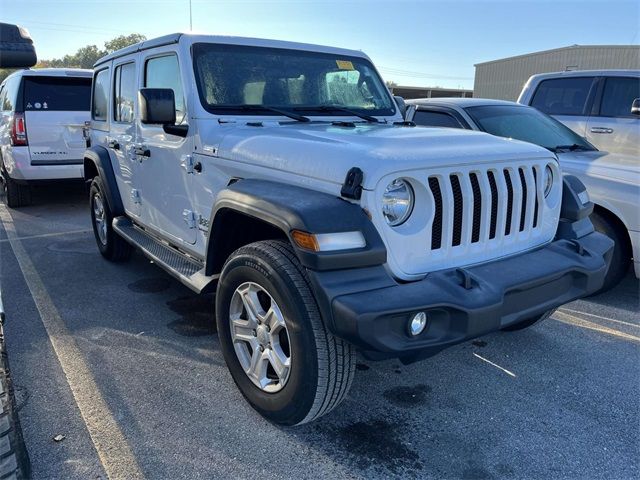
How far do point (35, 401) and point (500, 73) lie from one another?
3422 cm

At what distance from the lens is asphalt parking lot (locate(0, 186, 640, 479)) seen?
246 centimetres

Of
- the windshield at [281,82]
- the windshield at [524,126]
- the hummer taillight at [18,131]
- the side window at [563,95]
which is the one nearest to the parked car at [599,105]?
the side window at [563,95]

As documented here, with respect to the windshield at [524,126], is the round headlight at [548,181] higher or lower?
lower

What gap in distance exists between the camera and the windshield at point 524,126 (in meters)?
5.13

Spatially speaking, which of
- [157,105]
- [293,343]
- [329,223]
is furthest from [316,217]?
[157,105]

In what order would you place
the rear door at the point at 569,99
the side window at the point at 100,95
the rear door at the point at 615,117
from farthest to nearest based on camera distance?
the rear door at the point at 569,99, the rear door at the point at 615,117, the side window at the point at 100,95

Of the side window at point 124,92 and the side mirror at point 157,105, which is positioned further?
the side window at point 124,92

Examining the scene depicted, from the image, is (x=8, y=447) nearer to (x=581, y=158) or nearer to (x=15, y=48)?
(x=15, y=48)

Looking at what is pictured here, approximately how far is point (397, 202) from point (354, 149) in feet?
1.09

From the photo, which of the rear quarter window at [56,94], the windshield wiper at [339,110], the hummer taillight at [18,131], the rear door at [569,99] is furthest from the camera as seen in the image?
the rear quarter window at [56,94]

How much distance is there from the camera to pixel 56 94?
26.4ft

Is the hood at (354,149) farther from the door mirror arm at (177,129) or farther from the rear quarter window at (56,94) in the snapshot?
the rear quarter window at (56,94)

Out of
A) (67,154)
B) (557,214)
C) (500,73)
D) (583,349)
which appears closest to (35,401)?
(557,214)

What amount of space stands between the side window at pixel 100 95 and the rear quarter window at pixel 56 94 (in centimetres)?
276
